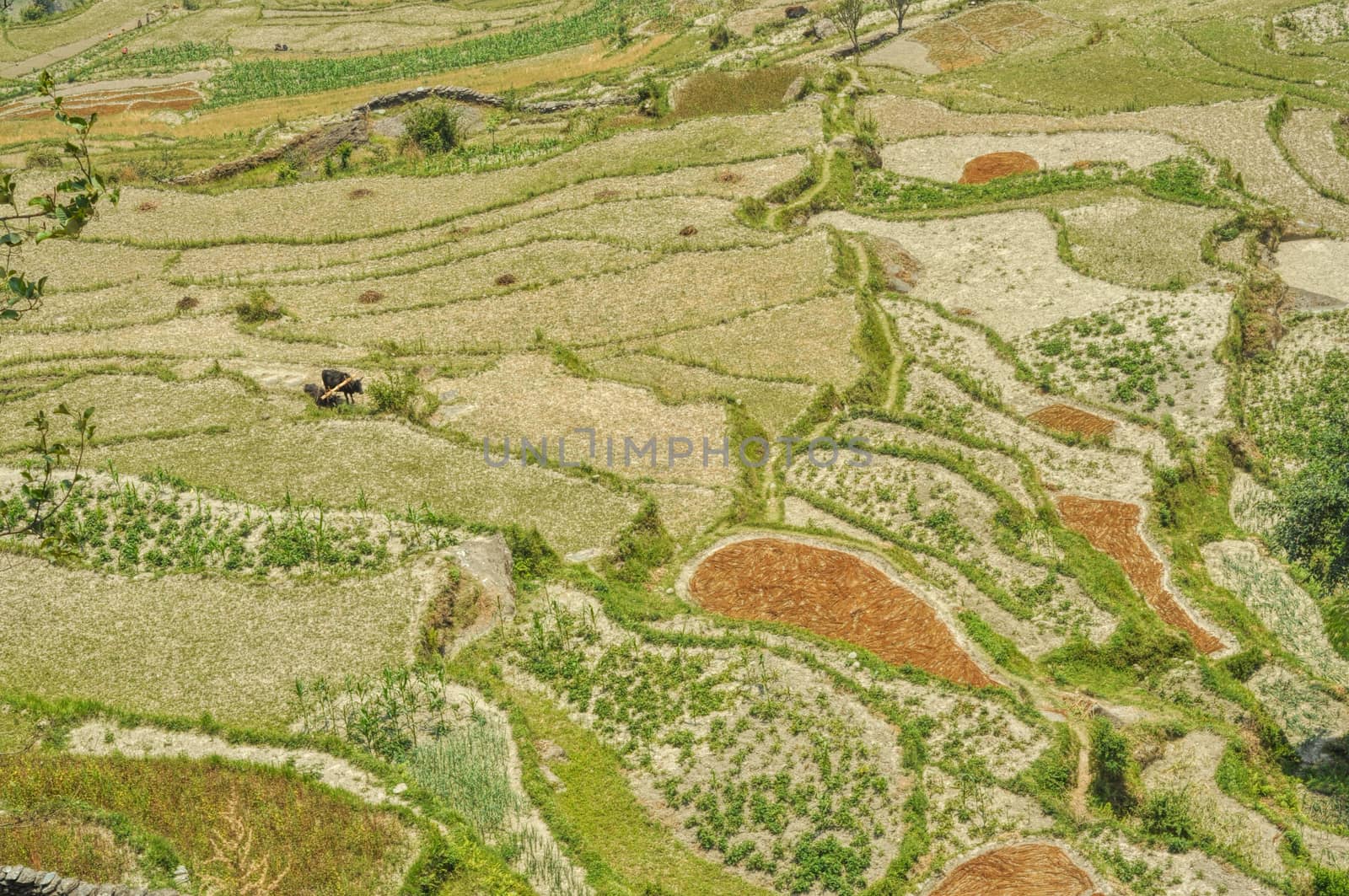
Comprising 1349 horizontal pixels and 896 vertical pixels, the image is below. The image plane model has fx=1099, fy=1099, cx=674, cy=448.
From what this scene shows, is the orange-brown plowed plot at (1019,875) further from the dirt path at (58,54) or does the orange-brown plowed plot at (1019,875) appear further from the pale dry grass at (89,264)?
the dirt path at (58,54)

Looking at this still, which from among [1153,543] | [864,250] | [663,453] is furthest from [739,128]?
[1153,543]

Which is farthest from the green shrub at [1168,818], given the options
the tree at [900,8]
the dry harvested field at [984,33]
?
the tree at [900,8]

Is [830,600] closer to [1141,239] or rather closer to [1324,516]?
[1324,516]

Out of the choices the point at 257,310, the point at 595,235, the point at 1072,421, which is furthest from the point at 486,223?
the point at 1072,421

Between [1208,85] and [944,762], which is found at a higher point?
[1208,85]

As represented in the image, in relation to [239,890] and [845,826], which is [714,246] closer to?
[845,826]

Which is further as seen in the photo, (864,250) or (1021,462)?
(864,250)

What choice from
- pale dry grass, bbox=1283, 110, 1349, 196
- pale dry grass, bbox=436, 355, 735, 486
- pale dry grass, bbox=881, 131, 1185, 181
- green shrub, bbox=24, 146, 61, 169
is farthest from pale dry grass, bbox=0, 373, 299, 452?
pale dry grass, bbox=1283, 110, 1349, 196

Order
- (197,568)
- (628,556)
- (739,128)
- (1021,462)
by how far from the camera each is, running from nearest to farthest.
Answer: (197,568), (628,556), (1021,462), (739,128)
